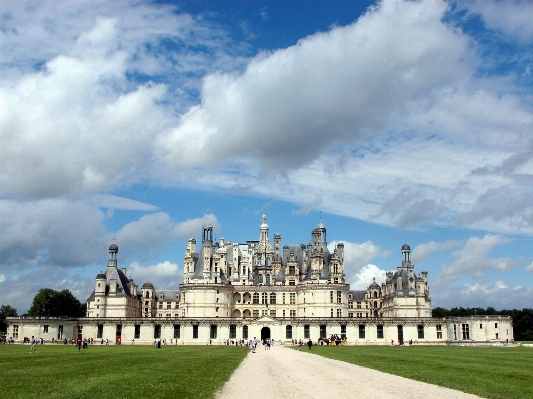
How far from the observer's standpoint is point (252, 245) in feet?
344

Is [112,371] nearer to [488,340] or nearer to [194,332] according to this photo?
[194,332]

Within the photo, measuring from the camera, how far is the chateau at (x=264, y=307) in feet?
290

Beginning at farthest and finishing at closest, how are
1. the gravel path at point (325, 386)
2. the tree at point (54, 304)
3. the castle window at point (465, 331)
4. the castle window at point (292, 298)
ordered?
the tree at point (54, 304) < the castle window at point (292, 298) < the castle window at point (465, 331) < the gravel path at point (325, 386)

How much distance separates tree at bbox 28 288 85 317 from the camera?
4614 inches

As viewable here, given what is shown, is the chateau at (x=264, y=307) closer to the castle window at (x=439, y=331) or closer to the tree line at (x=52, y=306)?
the castle window at (x=439, y=331)

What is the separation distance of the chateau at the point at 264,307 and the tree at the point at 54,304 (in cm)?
2240

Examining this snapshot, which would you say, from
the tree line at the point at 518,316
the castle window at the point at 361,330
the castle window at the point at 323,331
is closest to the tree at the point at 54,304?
the castle window at the point at 323,331

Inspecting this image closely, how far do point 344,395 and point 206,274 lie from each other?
7454 cm

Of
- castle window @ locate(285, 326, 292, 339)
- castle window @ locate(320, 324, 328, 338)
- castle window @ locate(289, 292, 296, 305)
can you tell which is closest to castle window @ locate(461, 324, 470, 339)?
castle window @ locate(320, 324, 328, 338)

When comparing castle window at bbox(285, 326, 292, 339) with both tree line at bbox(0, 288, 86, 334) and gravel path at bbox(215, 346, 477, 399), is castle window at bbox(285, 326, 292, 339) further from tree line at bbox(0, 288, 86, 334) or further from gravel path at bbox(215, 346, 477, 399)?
gravel path at bbox(215, 346, 477, 399)

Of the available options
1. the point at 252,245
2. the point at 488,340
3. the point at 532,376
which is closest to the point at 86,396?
the point at 532,376

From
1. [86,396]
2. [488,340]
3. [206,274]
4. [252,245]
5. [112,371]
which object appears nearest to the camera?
[86,396]

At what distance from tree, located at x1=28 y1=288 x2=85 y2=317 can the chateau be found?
22397 mm

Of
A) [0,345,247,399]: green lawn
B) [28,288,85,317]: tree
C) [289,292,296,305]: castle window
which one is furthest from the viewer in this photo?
[28,288,85,317]: tree
